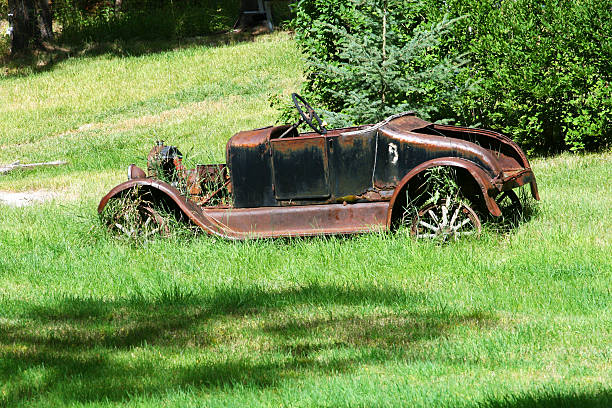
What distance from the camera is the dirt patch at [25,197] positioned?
37.0ft

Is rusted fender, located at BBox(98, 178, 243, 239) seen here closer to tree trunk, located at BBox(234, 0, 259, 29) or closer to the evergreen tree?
the evergreen tree

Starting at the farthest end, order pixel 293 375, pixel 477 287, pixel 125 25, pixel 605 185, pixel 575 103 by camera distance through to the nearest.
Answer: pixel 125 25 < pixel 575 103 < pixel 605 185 < pixel 477 287 < pixel 293 375

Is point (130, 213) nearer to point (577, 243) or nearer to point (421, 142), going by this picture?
point (421, 142)

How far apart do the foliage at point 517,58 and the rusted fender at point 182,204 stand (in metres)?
2.89

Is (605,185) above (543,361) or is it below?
below

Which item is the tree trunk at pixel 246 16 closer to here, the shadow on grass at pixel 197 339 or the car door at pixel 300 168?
the car door at pixel 300 168

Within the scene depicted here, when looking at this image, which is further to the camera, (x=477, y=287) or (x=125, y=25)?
(x=125, y=25)

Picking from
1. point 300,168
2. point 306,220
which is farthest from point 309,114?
point 306,220

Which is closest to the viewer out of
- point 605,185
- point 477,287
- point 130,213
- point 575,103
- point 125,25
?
point 477,287

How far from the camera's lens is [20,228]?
9195 mm

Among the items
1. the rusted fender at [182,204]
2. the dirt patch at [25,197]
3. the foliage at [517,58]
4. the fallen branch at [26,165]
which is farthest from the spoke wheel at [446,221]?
the fallen branch at [26,165]

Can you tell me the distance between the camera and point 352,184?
7.32 meters

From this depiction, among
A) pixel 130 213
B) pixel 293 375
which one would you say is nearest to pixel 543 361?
pixel 293 375

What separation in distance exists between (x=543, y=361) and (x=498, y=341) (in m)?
0.38
